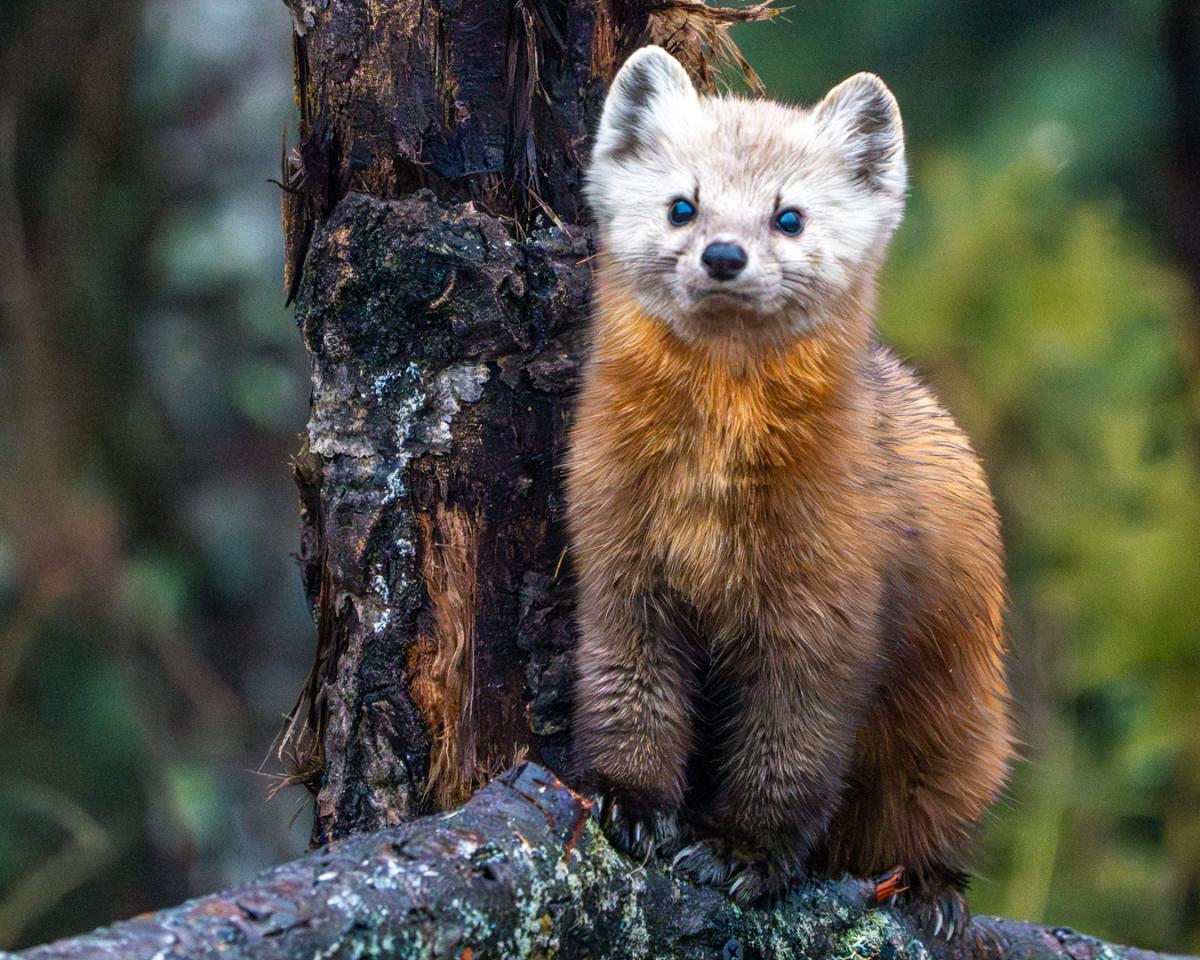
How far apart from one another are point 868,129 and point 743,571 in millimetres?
1179

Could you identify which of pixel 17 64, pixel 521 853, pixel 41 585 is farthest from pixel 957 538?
pixel 17 64

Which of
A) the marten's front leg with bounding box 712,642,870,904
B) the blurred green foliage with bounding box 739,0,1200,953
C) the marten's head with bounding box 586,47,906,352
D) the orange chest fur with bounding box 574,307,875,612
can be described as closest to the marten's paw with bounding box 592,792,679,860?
the marten's front leg with bounding box 712,642,870,904

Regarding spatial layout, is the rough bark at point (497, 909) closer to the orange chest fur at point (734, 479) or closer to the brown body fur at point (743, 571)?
the brown body fur at point (743, 571)

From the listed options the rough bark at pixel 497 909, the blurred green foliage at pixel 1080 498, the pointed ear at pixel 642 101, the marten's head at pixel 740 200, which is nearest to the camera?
the rough bark at pixel 497 909

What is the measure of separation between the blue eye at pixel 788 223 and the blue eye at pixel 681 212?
0.67 feet

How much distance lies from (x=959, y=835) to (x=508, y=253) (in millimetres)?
1996

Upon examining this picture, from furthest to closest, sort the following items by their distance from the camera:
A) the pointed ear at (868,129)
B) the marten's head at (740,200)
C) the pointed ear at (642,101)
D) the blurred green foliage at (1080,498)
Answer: the blurred green foliage at (1080,498) < the pointed ear at (868,129) < the pointed ear at (642,101) < the marten's head at (740,200)

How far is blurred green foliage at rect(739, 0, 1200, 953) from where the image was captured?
21.2 feet

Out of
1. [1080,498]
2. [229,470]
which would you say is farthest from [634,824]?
[229,470]

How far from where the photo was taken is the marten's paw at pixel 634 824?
3258mm

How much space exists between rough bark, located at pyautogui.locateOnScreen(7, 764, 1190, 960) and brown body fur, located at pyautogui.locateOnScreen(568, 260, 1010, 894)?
23 centimetres

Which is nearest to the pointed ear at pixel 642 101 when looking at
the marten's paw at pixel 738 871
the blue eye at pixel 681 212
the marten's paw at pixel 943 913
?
the blue eye at pixel 681 212

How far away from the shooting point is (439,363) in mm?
3488

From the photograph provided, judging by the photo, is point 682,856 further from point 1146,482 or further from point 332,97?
point 1146,482
